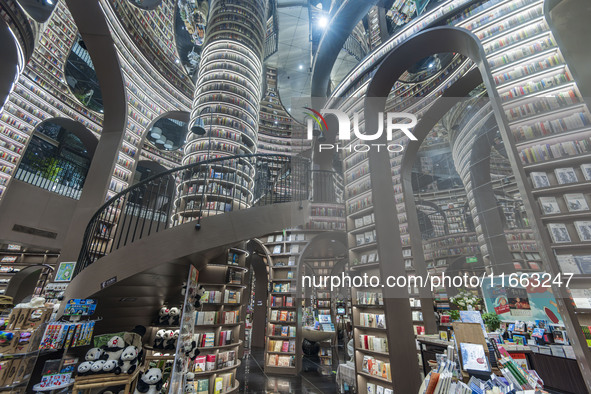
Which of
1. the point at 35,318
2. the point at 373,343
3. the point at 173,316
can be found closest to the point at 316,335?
the point at 373,343

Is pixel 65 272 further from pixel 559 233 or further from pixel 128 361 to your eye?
pixel 559 233

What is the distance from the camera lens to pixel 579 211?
7.35ft

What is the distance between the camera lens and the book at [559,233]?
7.36 feet

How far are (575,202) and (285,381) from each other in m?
5.43

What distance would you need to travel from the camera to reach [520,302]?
5.40 metres

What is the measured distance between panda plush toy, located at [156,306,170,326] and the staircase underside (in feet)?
1.93

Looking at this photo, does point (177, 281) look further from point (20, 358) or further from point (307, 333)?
point (307, 333)

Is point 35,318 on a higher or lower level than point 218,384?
higher

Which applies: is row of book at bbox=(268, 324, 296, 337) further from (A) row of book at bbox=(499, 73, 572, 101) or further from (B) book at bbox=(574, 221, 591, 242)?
(A) row of book at bbox=(499, 73, 572, 101)

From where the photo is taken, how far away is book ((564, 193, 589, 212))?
2254mm

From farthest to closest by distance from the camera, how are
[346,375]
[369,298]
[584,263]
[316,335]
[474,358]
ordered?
1. [316,335]
2. [346,375]
3. [369,298]
4. [584,263]
5. [474,358]

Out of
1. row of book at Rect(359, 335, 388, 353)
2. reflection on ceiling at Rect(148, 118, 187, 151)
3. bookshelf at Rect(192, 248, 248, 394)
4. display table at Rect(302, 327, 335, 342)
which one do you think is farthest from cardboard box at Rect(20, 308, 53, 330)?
reflection on ceiling at Rect(148, 118, 187, 151)

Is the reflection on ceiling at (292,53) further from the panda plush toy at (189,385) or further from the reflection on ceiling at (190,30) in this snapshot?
the panda plush toy at (189,385)

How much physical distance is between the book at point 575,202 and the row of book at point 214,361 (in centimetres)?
507
